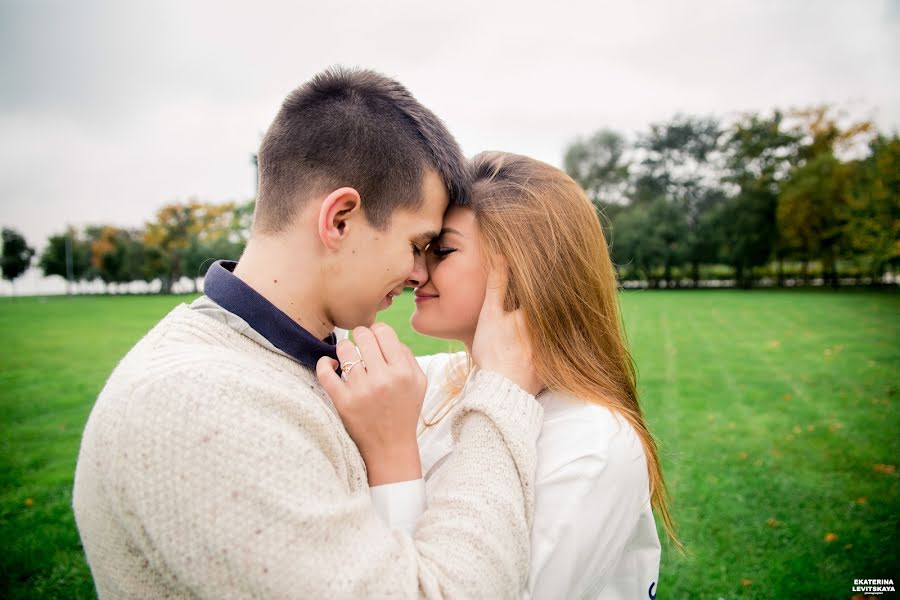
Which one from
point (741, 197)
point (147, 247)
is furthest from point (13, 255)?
point (741, 197)

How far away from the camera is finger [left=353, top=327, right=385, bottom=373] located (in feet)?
5.41

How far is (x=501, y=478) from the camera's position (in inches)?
61.6

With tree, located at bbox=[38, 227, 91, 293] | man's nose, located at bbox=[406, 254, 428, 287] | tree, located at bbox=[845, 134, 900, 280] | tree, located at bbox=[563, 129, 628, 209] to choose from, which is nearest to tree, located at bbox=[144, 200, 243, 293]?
tree, located at bbox=[38, 227, 91, 293]

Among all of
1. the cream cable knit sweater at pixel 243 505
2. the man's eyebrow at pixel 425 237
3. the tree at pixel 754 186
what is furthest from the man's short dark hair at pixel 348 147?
the tree at pixel 754 186


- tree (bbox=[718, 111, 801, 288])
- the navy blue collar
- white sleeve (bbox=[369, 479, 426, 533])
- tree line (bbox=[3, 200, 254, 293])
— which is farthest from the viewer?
tree line (bbox=[3, 200, 254, 293])

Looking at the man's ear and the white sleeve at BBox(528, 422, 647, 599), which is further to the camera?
the man's ear

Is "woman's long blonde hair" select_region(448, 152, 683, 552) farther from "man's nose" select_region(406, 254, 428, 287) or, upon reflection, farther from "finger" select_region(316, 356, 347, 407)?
"finger" select_region(316, 356, 347, 407)

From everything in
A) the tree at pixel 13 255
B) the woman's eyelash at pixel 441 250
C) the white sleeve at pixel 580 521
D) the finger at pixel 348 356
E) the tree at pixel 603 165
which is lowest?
the white sleeve at pixel 580 521

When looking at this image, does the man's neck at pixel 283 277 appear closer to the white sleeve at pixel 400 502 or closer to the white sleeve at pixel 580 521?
the white sleeve at pixel 400 502

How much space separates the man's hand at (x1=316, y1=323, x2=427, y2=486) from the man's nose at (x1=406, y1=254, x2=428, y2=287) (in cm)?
89

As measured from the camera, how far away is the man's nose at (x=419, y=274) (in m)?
2.57

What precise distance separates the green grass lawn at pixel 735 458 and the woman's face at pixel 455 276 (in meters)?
3.16

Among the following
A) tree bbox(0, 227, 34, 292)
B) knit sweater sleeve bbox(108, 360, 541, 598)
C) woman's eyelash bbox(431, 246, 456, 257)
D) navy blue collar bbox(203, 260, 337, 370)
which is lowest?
knit sweater sleeve bbox(108, 360, 541, 598)

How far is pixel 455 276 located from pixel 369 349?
0.98 m
